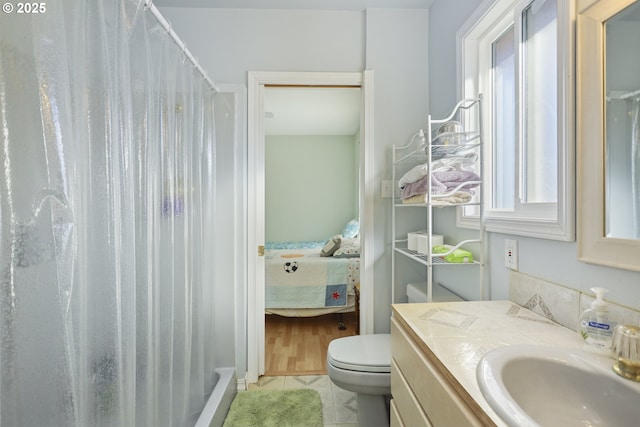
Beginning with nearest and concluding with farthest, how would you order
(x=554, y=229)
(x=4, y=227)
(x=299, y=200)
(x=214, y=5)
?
(x=4, y=227), (x=554, y=229), (x=214, y=5), (x=299, y=200)

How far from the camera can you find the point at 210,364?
166 cm

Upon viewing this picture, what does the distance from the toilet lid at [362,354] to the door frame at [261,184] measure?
0.36m

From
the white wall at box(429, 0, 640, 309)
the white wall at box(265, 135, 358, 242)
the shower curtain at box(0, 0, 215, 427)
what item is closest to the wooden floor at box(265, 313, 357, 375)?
the shower curtain at box(0, 0, 215, 427)

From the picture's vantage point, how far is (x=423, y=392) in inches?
29.4

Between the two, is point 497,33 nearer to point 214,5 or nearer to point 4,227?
point 214,5

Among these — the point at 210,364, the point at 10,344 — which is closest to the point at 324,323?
the point at 210,364

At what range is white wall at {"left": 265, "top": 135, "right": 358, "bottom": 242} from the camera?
16.8 ft

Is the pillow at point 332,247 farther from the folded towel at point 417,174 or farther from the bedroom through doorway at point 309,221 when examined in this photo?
the folded towel at point 417,174

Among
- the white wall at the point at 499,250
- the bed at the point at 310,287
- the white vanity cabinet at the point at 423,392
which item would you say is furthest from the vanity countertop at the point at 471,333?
the bed at the point at 310,287

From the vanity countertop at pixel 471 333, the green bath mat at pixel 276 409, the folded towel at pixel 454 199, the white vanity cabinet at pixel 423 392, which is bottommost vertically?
the green bath mat at pixel 276 409

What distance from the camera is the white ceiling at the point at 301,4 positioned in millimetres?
1840

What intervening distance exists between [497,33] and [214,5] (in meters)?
1.66

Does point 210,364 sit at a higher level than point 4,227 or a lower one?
lower

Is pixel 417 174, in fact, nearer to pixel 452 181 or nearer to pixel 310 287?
pixel 452 181
